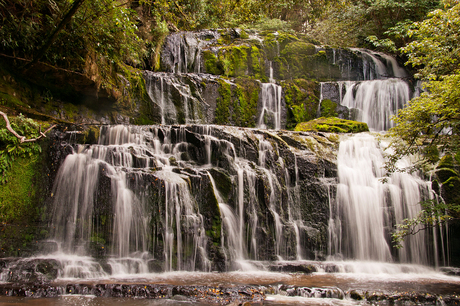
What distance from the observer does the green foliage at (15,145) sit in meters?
7.03

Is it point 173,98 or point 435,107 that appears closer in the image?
point 435,107

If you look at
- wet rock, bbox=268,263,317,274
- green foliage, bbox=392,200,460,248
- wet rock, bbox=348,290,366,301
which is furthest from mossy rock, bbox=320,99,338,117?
wet rock, bbox=348,290,366,301

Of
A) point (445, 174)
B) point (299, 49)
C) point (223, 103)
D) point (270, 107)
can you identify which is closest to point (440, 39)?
point (445, 174)

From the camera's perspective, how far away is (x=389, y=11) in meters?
19.5

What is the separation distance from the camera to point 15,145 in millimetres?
7230

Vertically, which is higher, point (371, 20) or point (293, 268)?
point (371, 20)

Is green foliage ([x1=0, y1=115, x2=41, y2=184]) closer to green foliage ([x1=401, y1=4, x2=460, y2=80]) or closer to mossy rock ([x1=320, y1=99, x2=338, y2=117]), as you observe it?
green foliage ([x1=401, y1=4, x2=460, y2=80])

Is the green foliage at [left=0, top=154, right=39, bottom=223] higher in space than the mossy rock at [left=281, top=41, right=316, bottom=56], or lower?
lower

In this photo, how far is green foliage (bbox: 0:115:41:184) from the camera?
703 cm

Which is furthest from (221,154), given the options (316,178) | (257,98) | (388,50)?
(388,50)

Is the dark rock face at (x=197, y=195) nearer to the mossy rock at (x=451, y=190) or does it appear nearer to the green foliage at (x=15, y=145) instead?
the green foliage at (x=15, y=145)

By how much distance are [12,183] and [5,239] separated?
131 centimetres

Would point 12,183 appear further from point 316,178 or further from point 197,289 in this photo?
point 316,178

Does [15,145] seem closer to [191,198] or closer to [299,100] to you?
[191,198]
